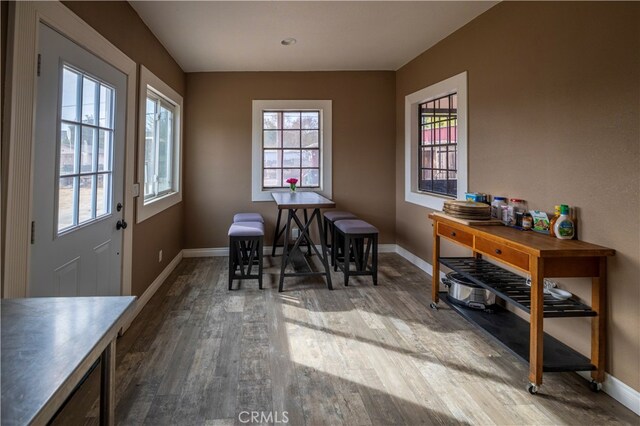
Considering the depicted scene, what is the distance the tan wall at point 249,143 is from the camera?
4883 millimetres

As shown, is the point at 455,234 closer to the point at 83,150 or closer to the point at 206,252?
the point at 83,150

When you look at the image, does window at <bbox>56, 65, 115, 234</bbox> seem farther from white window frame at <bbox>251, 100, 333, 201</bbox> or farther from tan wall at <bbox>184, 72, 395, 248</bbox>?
white window frame at <bbox>251, 100, 333, 201</bbox>

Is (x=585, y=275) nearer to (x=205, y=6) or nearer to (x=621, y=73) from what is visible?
(x=621, y=73)

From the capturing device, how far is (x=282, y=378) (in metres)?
2.10

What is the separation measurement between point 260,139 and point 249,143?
0.53ft

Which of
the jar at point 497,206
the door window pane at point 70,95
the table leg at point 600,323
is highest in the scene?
the door window pane at point 70,95

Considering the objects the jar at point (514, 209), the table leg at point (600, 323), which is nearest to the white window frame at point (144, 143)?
the jar at point (514, 209)

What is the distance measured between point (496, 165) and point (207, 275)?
125 inches

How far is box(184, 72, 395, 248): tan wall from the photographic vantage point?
488cm

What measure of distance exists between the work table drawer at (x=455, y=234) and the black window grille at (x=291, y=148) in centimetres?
240

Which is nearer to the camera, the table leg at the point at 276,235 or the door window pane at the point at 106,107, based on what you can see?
the door window pane at the point at 106,107

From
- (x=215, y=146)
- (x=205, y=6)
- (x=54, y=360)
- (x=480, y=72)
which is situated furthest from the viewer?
(x=215, y=146)

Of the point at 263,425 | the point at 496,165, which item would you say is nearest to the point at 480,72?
the point at 496,165

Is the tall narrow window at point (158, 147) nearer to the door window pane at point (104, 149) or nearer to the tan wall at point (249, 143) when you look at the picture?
the tan wall at point (249, 143)
